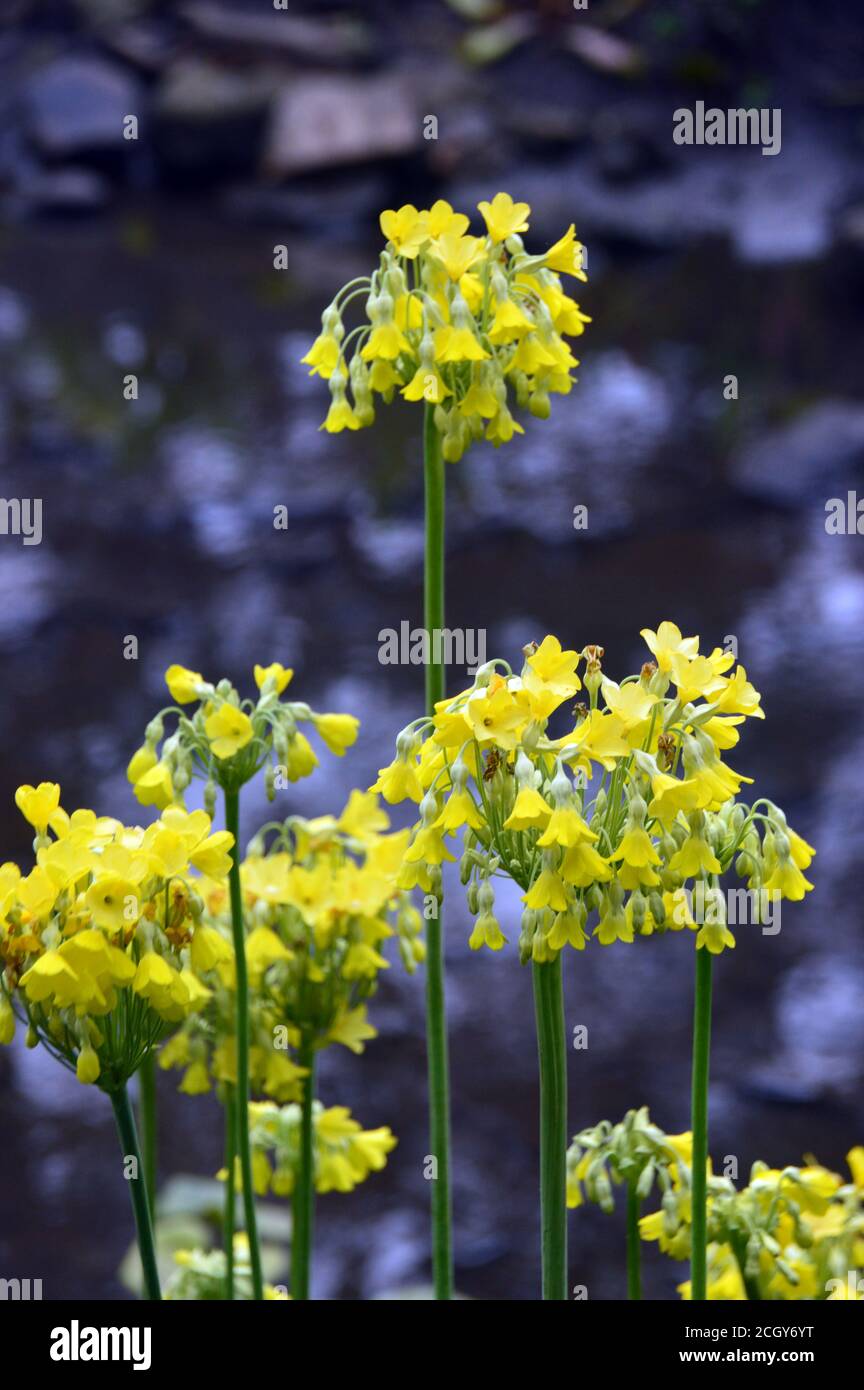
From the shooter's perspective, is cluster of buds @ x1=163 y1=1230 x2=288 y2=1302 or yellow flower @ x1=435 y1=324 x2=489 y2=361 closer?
yellow flower @ x1=435 y1=324 x2=489 y2=361

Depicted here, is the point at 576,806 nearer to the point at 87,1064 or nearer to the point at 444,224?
the point at 87,1064

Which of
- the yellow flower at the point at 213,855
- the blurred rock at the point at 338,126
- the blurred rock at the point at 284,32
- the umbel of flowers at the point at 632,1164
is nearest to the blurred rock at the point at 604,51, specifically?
the blurred rock at the point at 284,32

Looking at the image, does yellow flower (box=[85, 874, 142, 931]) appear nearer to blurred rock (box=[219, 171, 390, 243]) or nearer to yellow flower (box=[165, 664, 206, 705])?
yellow flower (box=[165, 664, 206, 705])

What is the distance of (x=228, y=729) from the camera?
5.16ft

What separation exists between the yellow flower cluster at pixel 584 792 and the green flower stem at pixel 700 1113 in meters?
0.05

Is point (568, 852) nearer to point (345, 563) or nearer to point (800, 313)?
point (345, 563)

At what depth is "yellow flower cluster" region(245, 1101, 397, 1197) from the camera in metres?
1.85

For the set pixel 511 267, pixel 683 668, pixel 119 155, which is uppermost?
pixel 119 155

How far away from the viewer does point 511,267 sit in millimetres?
1625

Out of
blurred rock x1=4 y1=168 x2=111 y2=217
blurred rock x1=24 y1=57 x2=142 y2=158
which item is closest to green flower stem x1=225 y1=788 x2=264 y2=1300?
blurred rock x1=4 y1=168 x2=111 y2=217

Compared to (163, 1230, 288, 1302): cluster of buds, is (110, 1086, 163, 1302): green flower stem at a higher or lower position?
higher

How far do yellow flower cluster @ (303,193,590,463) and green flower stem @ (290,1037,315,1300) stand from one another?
682 mm

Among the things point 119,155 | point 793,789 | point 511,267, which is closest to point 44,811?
point 511,267
